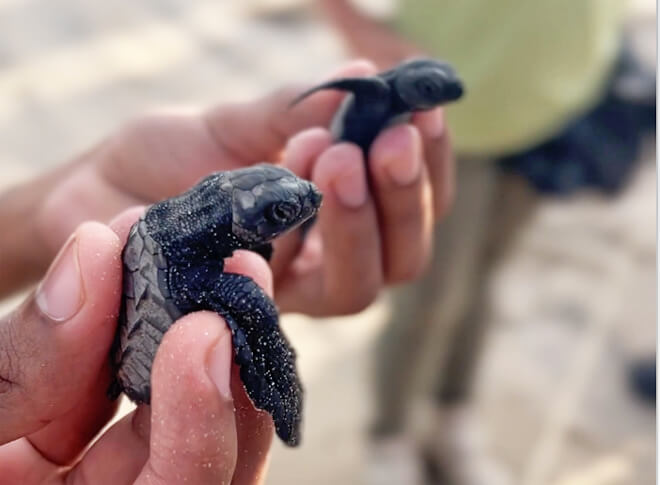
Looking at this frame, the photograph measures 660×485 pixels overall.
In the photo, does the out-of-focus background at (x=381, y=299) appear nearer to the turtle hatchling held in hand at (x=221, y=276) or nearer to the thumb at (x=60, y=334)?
the turtle hatchling held in hand at (x=221, y=276)

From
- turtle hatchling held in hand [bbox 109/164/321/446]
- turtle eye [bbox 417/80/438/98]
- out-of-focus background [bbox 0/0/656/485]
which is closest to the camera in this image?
turtle hatchling held in hand [bbox 109/164/321/446]

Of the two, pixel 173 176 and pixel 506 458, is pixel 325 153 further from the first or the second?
pixel 506 458

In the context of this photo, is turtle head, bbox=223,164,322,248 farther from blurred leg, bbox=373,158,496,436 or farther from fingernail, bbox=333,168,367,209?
blurred leg, bbox=373,158,496,436

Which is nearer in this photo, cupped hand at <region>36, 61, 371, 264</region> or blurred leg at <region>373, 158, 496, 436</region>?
cupped hand at <region>36, 61, 371, 264</region>

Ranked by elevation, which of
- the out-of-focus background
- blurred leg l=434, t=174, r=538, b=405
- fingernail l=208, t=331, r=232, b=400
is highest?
fingernail l=208, t=331, r=232, b=400

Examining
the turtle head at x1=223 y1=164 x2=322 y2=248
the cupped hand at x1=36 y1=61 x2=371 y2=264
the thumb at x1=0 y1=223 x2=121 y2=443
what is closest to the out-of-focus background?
the cupped hand at x1=36 y1=61 x2=371 y2=264

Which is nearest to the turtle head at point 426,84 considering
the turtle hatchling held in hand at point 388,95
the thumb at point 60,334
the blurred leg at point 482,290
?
the turtle hatchling held in hand at point 388,95
